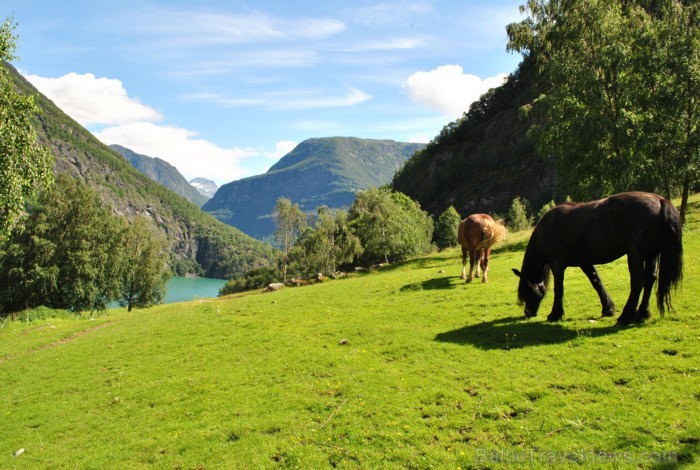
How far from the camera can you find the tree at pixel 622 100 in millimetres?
24547

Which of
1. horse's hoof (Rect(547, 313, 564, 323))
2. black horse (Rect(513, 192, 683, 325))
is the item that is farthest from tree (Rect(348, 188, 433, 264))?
horse's hoof (Rect(547, 313, 564, 323))

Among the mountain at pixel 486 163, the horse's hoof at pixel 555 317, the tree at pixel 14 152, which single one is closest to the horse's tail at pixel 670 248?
the horse's hoof at pixel 555 317

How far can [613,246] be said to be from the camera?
10.9 meters

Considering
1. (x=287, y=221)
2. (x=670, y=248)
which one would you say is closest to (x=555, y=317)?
(x=670, y=248)

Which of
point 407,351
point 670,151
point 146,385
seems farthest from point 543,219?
point 670,151

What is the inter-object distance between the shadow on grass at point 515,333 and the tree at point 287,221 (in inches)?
2687

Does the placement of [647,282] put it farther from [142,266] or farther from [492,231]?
[142,266]

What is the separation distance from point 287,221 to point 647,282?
73345mm

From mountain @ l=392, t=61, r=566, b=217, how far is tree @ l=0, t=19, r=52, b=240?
376ft

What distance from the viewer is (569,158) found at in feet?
97.2

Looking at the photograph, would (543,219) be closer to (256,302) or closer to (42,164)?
(256,302)

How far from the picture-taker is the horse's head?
12.9 m

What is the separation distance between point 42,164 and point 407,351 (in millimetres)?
20151

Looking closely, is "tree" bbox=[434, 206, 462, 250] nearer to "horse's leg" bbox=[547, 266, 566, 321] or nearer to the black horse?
the black horse
